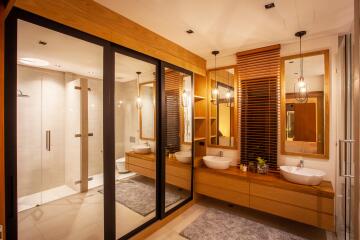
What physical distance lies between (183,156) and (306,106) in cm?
214

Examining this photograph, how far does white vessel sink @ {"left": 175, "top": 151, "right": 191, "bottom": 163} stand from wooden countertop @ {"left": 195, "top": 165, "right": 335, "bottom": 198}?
0.97 ft

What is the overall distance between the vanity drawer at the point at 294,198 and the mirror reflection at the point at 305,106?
0.74 metres

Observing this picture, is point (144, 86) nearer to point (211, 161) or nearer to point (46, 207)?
point (211, 161)

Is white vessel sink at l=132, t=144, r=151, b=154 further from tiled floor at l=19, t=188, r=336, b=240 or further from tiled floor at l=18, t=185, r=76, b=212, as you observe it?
tiled floor at l=18, t=185, r=76, b=212

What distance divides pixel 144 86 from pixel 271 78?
81.9 inches

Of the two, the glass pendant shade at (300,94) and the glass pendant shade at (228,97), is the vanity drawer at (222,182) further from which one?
the glass pendant shade at (300,94)

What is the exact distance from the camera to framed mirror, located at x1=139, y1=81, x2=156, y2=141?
266cm

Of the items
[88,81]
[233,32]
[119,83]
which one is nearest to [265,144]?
[233,32]

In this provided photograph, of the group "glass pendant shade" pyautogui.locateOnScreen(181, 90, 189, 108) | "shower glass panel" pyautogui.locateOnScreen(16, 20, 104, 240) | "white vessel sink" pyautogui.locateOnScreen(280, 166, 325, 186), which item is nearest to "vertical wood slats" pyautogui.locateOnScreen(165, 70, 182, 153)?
"glass pendant shade" pyautogui.locateOnScreen(181, 90, 189, 108)

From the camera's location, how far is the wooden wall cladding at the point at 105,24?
4.94ft

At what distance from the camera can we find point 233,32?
251 cm

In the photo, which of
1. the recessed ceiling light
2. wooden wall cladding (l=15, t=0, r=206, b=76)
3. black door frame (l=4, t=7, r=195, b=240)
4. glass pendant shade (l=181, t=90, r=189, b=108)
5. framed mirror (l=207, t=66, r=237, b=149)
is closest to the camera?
black door frame (l=4, t=7, r=195, b=240)

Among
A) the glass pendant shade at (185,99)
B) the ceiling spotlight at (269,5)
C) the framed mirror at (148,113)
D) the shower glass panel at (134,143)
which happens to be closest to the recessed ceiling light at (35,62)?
the shower glass panel at (134,143)

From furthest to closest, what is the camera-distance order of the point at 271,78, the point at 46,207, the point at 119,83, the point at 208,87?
the point at 208,87 < the point at 271,78 < the point at 119,83 < the point at 46,207
